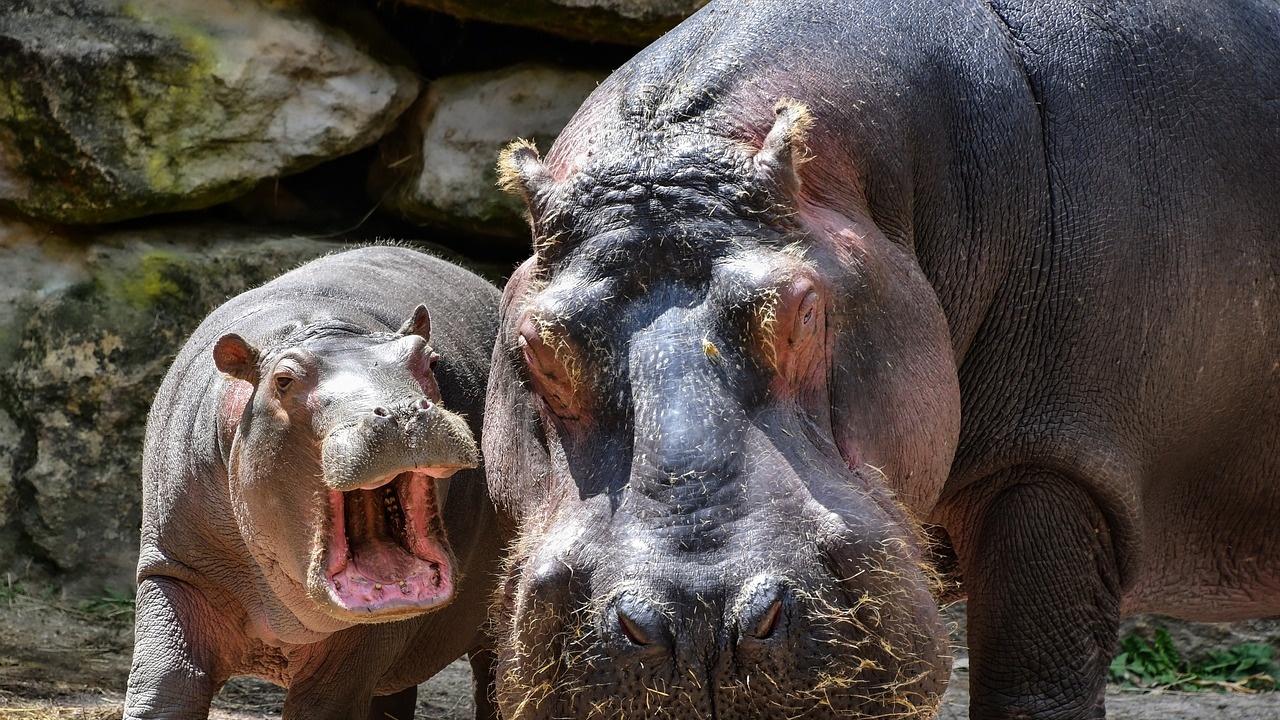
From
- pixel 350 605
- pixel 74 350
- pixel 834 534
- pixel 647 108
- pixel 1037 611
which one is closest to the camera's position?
pixel 834 534

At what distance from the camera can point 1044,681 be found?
12.9 ft

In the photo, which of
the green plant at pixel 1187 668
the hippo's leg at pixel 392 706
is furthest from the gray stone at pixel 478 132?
the green plant at pixel 1187 668

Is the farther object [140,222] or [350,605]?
[140,222]

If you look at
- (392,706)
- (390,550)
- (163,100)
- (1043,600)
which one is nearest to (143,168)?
(163,100)

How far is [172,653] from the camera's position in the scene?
4.61m

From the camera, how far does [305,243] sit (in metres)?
7.33

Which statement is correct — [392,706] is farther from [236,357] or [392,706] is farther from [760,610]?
[760,610]

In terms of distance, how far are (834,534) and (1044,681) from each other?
1.21 meters

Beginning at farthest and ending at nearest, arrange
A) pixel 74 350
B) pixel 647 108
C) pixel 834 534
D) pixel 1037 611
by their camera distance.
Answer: pixel 74 350 < pixel 1037 611 < pixel 647 108 < pixel 834 534

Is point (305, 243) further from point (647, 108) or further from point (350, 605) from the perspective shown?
point (647, 108)

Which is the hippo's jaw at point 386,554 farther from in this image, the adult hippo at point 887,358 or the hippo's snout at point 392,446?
the adult hippo at point 887,358

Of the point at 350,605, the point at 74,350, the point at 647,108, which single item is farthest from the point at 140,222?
the point at 647,108

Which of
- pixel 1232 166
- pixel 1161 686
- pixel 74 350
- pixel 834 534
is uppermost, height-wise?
pixel 1232 166

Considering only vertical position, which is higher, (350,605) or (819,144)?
(819,144)
